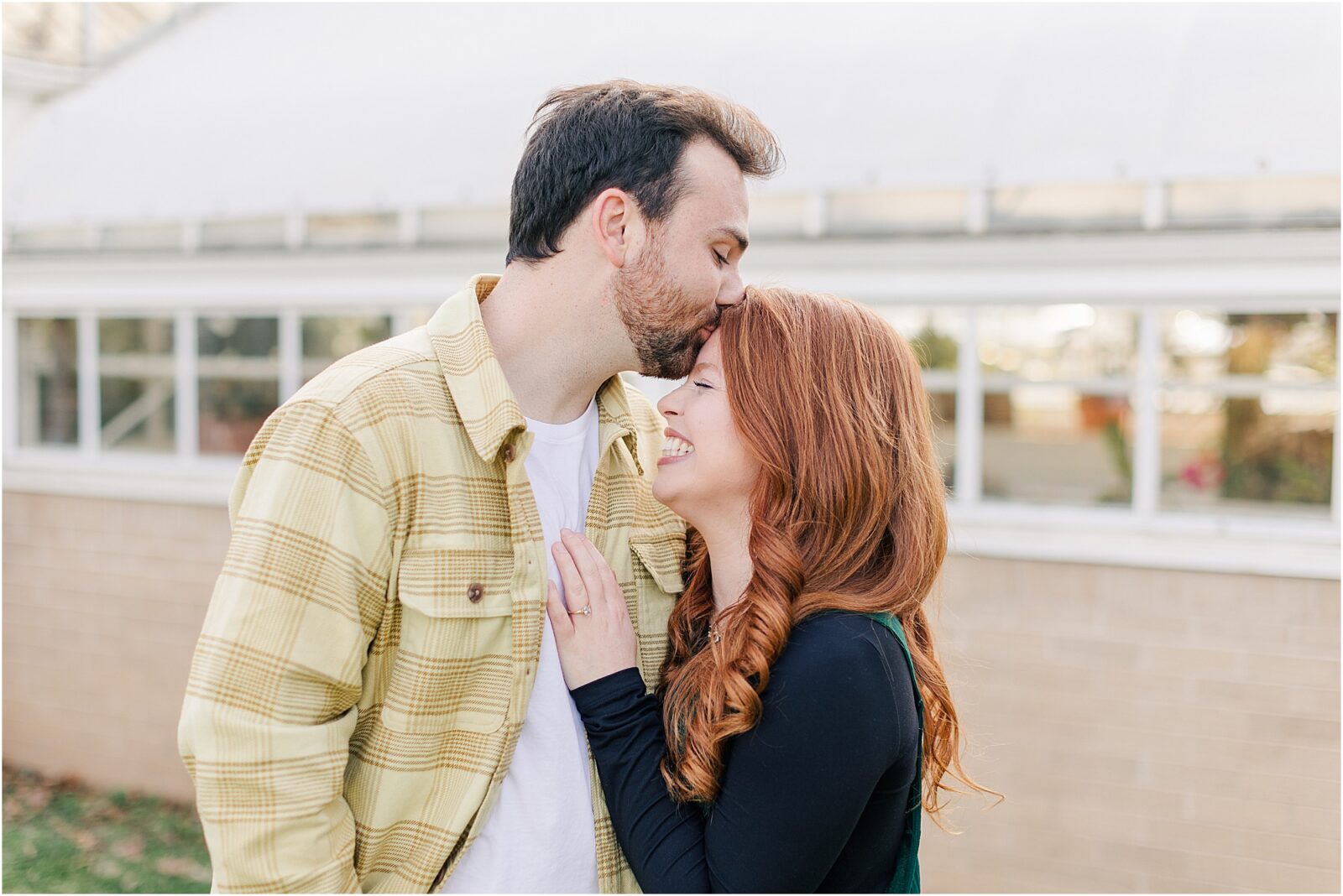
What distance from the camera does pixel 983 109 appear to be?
5277mm

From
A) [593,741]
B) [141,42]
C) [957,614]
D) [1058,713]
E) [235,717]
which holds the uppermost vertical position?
[141,42]

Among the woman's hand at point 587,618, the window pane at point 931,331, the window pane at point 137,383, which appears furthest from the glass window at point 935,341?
the window pane at point 137,383

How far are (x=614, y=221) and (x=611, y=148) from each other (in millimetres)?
140

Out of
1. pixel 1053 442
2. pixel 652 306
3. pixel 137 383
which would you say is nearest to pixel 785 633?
pixel 652 306

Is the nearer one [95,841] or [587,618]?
[587,618]

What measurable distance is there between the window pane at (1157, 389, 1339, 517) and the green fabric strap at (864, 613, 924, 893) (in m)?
4.96

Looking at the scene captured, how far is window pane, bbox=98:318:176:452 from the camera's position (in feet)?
23.6

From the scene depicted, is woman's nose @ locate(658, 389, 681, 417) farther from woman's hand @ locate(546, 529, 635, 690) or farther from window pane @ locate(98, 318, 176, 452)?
window pane @ locate(98, 318, 176, 452)

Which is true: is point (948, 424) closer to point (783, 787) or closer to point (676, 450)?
point (676, 450)

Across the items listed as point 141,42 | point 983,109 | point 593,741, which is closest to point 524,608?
point 593,741

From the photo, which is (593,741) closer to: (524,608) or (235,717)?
(524,608)

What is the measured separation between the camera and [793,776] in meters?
1.78

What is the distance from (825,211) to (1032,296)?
107cm

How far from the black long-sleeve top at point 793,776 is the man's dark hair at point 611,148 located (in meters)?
0.86
